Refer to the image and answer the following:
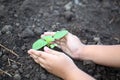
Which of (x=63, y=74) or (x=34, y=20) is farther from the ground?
(x=34, y=20)

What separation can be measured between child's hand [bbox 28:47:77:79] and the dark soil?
53 mm

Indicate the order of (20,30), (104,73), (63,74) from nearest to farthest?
(63,74), (104,73), (20,30)

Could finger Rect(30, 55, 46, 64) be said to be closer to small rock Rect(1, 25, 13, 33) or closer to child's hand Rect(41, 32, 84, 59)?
child's hand Rect(41, 32, 84, 59)

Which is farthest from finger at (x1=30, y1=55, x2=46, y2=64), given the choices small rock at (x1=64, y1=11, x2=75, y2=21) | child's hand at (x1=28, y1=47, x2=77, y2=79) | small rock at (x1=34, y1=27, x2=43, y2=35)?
small rock at (x1=64, y1=11, x2=75, y2=21)

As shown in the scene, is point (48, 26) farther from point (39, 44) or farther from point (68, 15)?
point (39, 44)

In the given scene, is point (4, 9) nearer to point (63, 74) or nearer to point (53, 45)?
point (53, 45)

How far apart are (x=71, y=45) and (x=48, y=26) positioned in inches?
11.3

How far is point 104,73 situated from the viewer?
1.84 m

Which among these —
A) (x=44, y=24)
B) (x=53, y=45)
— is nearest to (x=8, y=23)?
(x=44, y=24)

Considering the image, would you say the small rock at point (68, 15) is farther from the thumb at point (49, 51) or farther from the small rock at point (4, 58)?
the small rock at point (4, 58)

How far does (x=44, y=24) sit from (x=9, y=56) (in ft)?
1.15

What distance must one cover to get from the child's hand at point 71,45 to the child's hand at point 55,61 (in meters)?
0.08

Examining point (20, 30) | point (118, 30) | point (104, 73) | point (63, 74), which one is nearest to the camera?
point (63, 74)

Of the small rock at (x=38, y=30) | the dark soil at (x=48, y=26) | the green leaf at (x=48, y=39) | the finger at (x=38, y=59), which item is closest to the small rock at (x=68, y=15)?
the dark soil at (x=48, y=26)
